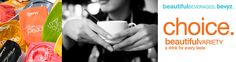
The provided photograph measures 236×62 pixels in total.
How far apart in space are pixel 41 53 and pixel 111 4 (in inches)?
18.1

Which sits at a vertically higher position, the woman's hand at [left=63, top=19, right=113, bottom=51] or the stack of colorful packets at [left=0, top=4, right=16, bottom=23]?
the stack of colorful packets at [left=0, top=4, right=16, bottom=23]

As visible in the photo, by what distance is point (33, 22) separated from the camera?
2336 mm

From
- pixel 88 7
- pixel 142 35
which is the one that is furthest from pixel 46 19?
pixel 142 35

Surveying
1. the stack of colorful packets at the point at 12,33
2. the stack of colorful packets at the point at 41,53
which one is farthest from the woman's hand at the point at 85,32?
the stack of colorful packets at the point at 12,33

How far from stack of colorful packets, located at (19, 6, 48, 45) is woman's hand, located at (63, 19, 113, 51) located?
0.17m

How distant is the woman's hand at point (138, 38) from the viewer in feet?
6.98

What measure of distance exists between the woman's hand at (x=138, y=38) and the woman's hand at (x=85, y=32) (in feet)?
0.19

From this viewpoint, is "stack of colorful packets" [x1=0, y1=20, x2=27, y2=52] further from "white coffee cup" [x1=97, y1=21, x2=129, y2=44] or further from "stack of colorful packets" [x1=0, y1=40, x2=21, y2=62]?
"white coffee cup" [x1=97, y1=21, x2=129, y2=44]

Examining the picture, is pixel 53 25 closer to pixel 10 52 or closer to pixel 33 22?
pixel 33 22

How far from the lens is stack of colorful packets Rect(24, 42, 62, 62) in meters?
2.28

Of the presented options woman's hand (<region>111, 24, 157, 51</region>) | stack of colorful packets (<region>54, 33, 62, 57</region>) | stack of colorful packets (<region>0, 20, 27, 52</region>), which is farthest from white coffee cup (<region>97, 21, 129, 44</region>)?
stack of colorful packets (<region>0, 20, 27, 52</region>)

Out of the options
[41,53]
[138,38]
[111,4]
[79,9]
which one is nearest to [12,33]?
[41,53]

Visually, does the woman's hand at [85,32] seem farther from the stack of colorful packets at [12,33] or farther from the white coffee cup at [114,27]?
the stack of colorful packets at [12,33]

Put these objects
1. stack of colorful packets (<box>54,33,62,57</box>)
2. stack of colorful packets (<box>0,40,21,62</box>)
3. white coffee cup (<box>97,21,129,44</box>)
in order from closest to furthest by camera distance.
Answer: white coffee cup (<box>97,21,129,44</box>)
stack of colorful packets (<box>54,33,62,57</box>)
stack of colorful packets (<box>0,40,21,62</box>)
